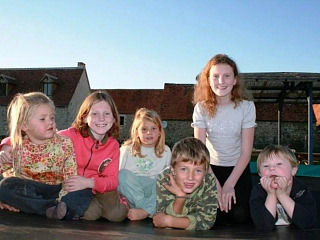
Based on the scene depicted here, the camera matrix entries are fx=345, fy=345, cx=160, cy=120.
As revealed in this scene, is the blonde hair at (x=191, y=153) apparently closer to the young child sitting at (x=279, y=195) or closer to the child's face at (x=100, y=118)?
the young child sitting at (x=279, y=195)

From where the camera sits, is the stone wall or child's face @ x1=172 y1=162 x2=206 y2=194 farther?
the stone wall

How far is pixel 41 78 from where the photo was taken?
19.1m

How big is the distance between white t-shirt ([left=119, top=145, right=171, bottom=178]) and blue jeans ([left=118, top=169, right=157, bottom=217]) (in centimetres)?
6

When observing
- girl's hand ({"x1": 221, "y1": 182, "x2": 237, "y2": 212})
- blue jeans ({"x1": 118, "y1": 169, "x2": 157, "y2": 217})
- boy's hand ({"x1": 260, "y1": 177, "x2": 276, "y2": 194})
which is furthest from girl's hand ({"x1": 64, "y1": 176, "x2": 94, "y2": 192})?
boy's hand ({"x1": 260, "y1": 177, "x2": 276, "y2": 194})

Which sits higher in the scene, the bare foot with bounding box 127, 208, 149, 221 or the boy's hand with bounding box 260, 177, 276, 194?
the boy's hand with bounding box 260, 177, 276, 194

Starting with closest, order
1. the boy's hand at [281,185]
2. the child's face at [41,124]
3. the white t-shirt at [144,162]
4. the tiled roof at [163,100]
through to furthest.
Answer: the boy's hand at [281,185], the child's face at [41,124], the white t-shirt at [144,162], the tiled roof at [163,100]

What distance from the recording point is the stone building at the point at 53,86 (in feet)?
59.3

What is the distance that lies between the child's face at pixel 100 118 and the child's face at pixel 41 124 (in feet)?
0.81

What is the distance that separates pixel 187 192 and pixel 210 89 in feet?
3.01

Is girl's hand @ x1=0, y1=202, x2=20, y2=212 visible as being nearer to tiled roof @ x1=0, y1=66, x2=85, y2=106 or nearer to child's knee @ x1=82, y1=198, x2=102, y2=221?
child's knee @ x1=82, y1=198, x2=102, y2=221

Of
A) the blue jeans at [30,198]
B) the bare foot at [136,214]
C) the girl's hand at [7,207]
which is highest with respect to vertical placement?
the blue jeans at [30,198]

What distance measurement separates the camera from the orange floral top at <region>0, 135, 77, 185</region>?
76.0 inches

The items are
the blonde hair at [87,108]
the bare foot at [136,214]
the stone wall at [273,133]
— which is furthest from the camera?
the stone wall at [273,133]

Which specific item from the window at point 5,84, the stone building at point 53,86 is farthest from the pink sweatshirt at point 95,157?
the window at point 5,84
